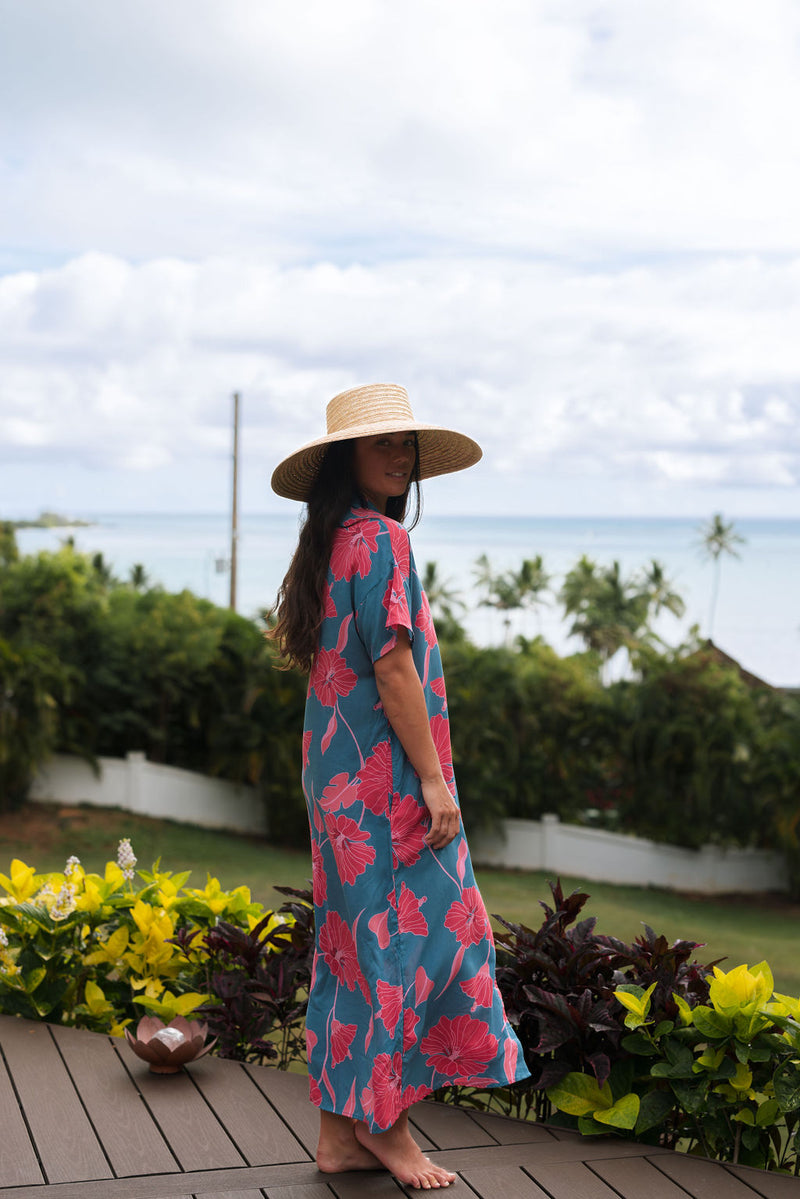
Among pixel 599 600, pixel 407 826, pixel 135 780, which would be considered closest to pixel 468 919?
pixel 407 826

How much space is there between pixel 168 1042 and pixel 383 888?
86cm

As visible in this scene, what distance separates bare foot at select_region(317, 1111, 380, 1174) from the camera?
7.59ft

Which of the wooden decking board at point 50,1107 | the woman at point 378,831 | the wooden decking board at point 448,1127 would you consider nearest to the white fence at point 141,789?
the wooden decking board at point 50,1107

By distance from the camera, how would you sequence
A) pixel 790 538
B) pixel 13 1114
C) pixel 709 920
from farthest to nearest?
1. pixel 790 538
2. pixel 709 920
3. pixel 13 1114

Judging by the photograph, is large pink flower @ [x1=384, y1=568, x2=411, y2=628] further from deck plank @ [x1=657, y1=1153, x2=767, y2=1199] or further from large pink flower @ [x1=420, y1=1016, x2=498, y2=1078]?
deck plank @ [x1=657, y1=1153, x2=767, y2=1199]

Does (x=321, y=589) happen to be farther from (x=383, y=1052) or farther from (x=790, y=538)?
(x=790, y=538)

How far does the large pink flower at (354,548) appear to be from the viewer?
7.33 ft

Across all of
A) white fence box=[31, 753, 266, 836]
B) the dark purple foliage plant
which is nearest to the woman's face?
the dark purple foliage plant

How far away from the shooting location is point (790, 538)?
174250 millimetres

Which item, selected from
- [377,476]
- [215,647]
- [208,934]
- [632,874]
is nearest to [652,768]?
[632,874]

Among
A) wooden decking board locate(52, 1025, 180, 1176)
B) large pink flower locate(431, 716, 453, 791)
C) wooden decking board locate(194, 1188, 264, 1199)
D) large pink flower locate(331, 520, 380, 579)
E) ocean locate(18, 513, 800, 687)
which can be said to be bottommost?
ocean locate(18, 513, 800, 687)

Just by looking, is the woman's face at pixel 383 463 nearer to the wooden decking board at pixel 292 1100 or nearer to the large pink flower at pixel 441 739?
the large pink flower at pixel 441 739

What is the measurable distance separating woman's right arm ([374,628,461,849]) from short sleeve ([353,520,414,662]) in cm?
2

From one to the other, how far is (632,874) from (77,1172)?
35.6 feet
